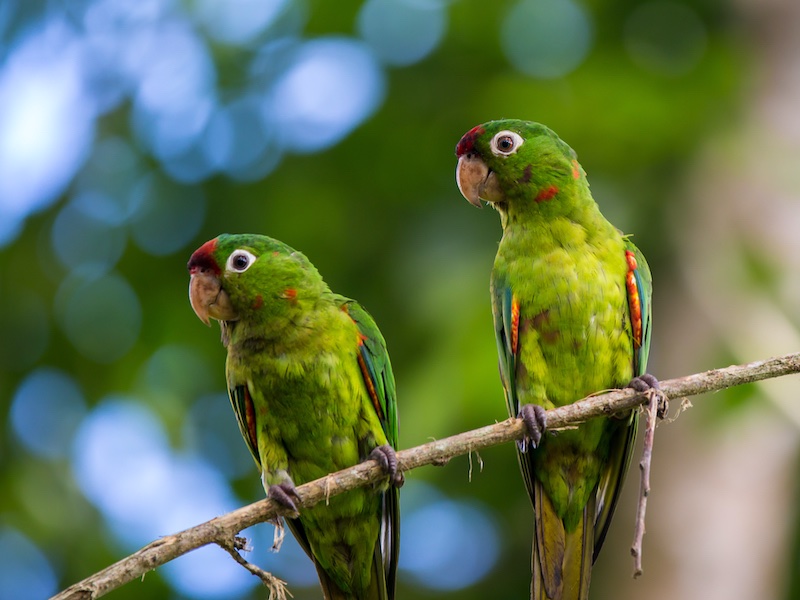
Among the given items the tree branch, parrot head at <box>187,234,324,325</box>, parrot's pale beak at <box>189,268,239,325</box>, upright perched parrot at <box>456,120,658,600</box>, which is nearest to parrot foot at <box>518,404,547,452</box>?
the tree branch

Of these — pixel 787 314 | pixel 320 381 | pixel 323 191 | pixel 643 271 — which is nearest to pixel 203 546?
pixel 320 381

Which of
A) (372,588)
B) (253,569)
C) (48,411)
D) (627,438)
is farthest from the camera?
(48,411)

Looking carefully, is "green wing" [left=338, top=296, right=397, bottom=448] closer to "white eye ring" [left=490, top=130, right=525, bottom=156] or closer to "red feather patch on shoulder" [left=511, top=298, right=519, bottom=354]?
"red feather patch on shoulder" [left=511, top=298, right=519, bottom=354]

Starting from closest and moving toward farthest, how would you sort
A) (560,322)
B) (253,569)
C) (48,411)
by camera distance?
1. (253,569)
2. (560,322)
3. (48,411)

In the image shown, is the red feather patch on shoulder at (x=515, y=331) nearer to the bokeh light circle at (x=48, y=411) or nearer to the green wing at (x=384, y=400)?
the green wing at (x=384, y=400)

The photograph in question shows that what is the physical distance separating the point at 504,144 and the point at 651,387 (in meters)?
1.31

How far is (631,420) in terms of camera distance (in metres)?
4.60

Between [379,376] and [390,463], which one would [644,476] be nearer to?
[390,463]

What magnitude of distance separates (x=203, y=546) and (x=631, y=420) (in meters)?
2.05

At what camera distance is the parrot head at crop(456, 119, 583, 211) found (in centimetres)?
465

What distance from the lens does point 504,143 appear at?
4648mm

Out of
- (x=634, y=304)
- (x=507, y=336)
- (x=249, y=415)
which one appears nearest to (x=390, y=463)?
(x=507, y=336)

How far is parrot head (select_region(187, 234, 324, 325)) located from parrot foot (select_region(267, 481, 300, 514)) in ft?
2.77

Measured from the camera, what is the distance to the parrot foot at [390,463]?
4.02m
